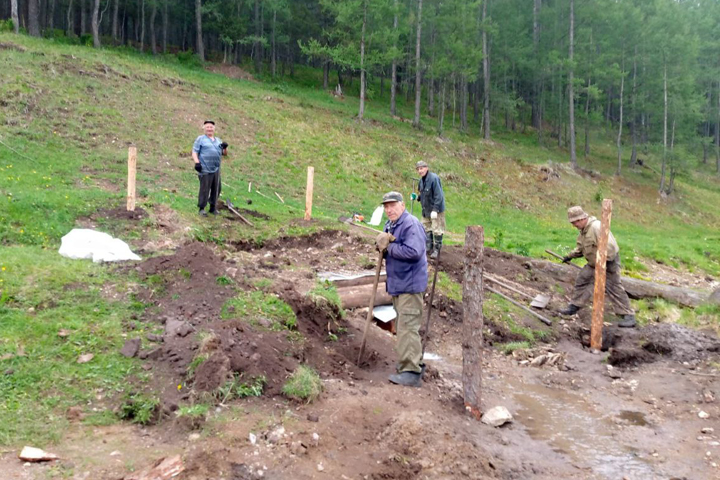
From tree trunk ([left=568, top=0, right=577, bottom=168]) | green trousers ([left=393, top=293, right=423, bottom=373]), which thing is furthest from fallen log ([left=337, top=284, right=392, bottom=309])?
tree trunk ([left=568, top=0, right=577, bottom=168])

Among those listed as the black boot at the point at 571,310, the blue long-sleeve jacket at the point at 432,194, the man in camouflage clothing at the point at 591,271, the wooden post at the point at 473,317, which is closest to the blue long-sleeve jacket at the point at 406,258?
the wooden post at the point at 473,317

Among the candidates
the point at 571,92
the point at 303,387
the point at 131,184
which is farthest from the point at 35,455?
the point at 571,92

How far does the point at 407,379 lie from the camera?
6.56m

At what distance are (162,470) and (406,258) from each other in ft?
10.8

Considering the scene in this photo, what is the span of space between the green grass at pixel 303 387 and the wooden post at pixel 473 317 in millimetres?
1687

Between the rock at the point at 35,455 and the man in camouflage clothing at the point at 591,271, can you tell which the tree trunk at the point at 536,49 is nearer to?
the man in camouflage clothing at the point at 591,271

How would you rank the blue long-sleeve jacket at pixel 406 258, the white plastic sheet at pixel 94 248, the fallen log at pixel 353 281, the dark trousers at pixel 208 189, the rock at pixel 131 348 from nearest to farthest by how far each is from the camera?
the rock at pixel 131 348, the blue long-sleeve jacket at pixel 406 258, the white plastic sheet at pixel 94 248, the fallen log at pixel 353 281, the dark trousers at pixel 208 189

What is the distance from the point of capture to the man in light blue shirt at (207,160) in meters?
11.6

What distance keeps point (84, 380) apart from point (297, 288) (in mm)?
3445

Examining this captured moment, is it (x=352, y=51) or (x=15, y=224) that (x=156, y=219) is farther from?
(x=352, y=51)

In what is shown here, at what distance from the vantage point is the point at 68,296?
690 cm

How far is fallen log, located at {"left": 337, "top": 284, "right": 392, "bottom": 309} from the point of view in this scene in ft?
29.2

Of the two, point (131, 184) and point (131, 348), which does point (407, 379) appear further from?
point (131, 184)

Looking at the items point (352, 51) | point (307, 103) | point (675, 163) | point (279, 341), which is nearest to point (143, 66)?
point (307, 103)
